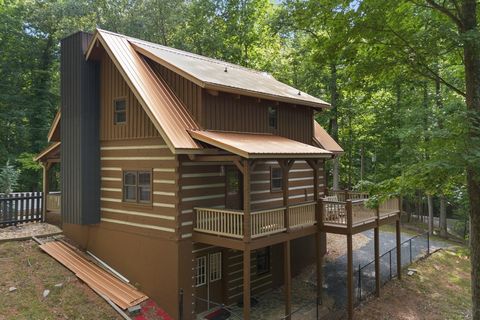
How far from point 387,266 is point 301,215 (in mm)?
8484

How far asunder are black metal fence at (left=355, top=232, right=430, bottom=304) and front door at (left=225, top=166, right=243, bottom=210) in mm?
6156

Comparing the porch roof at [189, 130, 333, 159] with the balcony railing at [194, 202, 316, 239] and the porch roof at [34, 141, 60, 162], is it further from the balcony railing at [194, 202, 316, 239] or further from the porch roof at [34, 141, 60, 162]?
the porch roof at [34, 141, 60, 162]

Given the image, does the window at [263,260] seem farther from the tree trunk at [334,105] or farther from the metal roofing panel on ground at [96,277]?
the tree trunk at [334,105]

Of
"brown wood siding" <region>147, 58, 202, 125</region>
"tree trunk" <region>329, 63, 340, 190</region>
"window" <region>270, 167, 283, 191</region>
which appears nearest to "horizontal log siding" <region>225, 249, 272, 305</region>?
"window" <region>270, 167, 283, 191</region>

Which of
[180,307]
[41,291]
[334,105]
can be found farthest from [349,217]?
[334,105]

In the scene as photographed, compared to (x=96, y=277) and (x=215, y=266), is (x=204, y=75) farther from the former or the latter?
(x=96, y=277)

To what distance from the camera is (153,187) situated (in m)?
13.2

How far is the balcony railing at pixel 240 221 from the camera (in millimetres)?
12109

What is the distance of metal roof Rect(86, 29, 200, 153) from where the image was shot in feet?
39.5

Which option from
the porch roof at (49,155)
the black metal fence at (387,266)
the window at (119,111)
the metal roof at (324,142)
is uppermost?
the window at (119,111)

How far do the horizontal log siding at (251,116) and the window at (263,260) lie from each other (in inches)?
210

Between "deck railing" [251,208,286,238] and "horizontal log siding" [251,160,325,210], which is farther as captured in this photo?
"horizontal log siding" [251,160,325,210]

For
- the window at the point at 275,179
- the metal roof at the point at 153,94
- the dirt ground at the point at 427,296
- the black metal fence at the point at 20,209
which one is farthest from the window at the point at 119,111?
the dirt ground at the point at 427,296

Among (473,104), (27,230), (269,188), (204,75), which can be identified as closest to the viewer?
(473,104)
